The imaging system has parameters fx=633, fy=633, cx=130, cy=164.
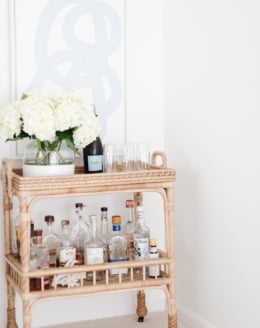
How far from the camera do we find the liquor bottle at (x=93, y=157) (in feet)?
8.88

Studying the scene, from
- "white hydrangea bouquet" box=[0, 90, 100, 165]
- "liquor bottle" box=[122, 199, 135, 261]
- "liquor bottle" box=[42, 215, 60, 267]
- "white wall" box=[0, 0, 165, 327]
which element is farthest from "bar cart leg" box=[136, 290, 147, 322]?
"white hydrangea bouquet" box=[0, 90, 100, 165]

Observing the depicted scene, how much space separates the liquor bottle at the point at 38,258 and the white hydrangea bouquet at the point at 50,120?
15.7 inches

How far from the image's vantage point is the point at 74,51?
3.03 meters

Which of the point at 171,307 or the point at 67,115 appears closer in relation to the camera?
the point at 67,115

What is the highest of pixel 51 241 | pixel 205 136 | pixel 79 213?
pixel 205 136

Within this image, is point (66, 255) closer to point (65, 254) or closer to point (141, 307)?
point (65, 254)

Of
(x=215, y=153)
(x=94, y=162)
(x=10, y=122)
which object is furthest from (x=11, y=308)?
(x=215, y=153)

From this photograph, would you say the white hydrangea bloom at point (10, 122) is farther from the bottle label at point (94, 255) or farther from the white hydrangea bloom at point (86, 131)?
the bottle label at point (94, 255)

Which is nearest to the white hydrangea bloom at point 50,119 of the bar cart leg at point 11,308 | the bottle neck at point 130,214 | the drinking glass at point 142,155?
the drinking glass at point 142,155

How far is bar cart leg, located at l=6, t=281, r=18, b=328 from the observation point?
9.36 ft

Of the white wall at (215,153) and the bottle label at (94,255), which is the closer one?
the white wall at (215,153)

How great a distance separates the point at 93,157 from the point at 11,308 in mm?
799

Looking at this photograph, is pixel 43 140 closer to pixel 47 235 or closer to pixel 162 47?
pixel 47 235

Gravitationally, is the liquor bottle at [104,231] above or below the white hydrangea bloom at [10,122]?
below
